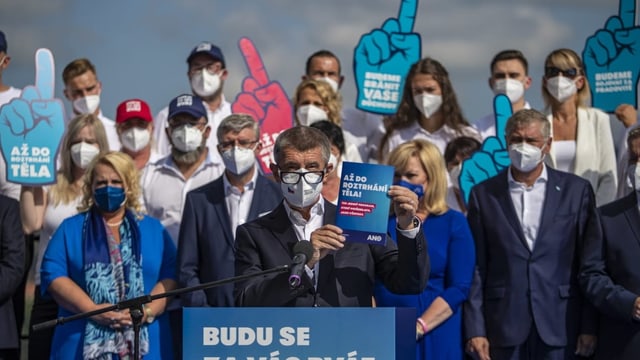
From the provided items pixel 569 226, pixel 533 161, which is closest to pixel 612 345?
pixel 569 226

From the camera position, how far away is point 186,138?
8.08 m

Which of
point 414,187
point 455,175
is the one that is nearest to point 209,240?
point 414,187

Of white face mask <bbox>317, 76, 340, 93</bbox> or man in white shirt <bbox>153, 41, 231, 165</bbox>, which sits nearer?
man in white shirt <bbox>153, 41, 231, 165</bbox>

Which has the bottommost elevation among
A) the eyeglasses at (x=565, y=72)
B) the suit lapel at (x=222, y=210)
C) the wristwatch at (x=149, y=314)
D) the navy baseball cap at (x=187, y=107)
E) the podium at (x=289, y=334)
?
the podium at (x=289, y=334)

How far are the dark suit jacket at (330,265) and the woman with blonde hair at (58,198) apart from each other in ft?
10.00

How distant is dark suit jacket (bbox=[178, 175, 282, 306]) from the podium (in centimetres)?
285

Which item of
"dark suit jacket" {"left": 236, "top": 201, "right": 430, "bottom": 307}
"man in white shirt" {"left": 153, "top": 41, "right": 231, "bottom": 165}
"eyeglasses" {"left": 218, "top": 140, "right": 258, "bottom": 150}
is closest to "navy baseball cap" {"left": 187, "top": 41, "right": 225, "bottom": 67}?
"man in white shirt" {"left": 153, "top": 41, "right": 231, "bottom": 165}

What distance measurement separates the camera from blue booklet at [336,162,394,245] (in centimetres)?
481

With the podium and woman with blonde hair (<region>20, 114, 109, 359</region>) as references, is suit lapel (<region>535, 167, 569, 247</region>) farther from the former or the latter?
the podium

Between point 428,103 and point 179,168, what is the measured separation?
1972 mm

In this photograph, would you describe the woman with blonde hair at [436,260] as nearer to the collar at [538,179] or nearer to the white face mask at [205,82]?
the collar at [538,179]

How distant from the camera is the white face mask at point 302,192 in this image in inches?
191

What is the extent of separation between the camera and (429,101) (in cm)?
867

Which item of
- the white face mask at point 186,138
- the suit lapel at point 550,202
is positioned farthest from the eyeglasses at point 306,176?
the white face mask at point 186,138
